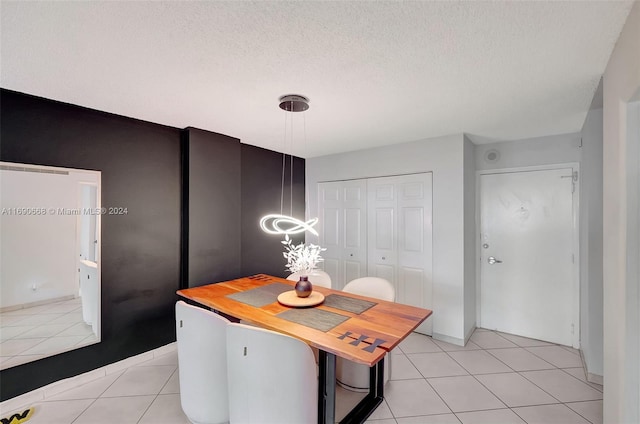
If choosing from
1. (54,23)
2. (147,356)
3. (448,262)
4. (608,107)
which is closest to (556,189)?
(448,262)

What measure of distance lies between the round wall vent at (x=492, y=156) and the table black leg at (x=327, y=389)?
320 centimetres

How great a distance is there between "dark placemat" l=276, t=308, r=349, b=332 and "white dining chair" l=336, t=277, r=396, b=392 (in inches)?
26.6

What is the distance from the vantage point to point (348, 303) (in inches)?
88.0

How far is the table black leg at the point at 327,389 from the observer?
169 centimetres

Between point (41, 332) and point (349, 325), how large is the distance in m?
2.48

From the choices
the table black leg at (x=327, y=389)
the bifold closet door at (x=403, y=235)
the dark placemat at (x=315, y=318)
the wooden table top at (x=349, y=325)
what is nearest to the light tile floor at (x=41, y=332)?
the wooden table top at (x=349, y=325)

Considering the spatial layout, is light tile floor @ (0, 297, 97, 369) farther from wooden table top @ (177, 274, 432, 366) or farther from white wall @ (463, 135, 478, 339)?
white wall @ (463, 135, 478, 339)

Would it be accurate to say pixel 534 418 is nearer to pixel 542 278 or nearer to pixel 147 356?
pixel 542 278

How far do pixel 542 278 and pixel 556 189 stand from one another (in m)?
1.05

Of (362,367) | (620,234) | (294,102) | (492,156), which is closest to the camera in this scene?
(620,234)

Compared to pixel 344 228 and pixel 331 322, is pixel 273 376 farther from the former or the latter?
pixel 344 228

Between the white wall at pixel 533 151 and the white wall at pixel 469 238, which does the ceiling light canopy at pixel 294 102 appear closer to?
the white wall at pixel 469 238

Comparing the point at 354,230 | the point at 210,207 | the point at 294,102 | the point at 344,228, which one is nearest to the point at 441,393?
the point at 354,230

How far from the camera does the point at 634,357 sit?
1.27m
